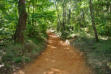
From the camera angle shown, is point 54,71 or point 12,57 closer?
point 54,71

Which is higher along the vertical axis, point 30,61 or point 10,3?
point 10,3

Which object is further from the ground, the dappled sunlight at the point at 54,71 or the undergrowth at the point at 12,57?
the undergrowth at the point at 12,57

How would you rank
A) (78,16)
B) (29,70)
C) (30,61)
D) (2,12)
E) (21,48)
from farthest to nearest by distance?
(78,16) < (2,12) < (21,48) < (30,61) < (29,70)

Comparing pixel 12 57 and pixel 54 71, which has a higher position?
pixel 12 57

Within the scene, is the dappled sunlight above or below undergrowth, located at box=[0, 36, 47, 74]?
below

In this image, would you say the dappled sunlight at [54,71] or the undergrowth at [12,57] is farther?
the dappled sunlight at [54,71]


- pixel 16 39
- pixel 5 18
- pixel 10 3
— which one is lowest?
pixel 16 39

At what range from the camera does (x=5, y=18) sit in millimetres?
8328

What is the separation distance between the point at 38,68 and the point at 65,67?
1587 millimetres

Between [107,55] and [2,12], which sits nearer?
Result: [107,55]

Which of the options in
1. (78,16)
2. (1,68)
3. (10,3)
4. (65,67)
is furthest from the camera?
(78,16)

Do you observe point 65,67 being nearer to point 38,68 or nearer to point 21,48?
point 38,68

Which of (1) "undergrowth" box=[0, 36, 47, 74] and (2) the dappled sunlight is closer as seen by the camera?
(1) "undergrowth" box=[0, 36, 47, 74]


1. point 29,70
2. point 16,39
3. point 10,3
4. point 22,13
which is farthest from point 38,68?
point 10,3
